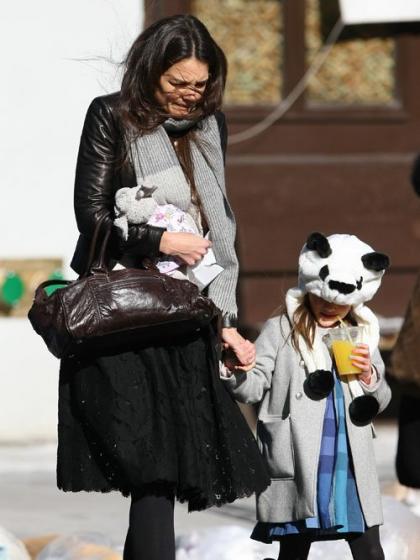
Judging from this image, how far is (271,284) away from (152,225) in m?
4.11

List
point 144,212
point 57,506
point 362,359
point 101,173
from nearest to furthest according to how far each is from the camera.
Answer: point 144,212, point 101,173, point 362,359, point 57,506

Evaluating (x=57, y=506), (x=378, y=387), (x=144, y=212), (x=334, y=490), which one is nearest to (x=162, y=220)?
(x=144, y=212)

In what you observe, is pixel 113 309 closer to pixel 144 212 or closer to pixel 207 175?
pixel 144 212

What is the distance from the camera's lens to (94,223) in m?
4.25

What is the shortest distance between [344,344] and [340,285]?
16 cm

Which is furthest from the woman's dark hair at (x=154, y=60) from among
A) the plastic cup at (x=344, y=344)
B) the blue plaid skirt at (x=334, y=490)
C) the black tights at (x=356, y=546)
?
the black tights at (x=356, y=546)

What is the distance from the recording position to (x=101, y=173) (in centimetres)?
431

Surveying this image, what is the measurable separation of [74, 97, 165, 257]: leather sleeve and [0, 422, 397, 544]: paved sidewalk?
212 centimetres

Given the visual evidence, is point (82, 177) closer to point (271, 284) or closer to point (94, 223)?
point (94, 223)

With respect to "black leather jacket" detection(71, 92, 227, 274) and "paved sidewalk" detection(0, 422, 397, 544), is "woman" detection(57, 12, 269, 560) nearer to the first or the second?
"black leather jacket" detection(71, 92, 227, 274)

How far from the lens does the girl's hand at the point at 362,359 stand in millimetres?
4484

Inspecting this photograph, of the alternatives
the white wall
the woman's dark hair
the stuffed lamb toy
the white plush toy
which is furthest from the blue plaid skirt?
the white wall

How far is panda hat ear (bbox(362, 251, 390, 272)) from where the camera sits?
4.57 meters

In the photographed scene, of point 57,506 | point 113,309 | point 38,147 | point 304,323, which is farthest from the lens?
point 38,147
